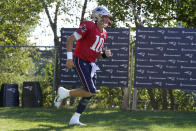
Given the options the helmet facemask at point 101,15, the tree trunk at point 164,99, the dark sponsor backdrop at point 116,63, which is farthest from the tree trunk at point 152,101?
the helmet facemask at point 101,15

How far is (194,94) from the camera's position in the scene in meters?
9.86

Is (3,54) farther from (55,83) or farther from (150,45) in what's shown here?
(150,45)

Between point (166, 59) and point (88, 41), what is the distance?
12.7 ft

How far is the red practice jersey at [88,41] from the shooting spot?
5.84 metres

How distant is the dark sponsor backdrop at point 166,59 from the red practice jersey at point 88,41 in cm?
350

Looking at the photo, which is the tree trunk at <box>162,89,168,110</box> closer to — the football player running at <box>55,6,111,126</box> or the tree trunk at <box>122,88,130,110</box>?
the tree trunk at <box>122,88,130,110</box>

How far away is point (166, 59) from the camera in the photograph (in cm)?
926

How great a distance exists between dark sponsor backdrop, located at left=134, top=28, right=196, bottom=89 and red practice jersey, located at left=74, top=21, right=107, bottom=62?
3.50m

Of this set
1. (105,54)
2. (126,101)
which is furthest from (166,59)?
(105,54)

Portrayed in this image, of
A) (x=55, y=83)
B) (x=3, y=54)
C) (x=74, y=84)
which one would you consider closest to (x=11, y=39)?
(x=3, y=54)

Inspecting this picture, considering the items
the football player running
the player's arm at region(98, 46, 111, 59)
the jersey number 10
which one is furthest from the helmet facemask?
the player's arm at region(98, 46, 111, 59)

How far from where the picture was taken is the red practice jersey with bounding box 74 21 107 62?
19.1ft

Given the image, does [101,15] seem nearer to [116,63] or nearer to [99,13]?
[99,13]

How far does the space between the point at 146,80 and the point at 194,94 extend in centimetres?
162
